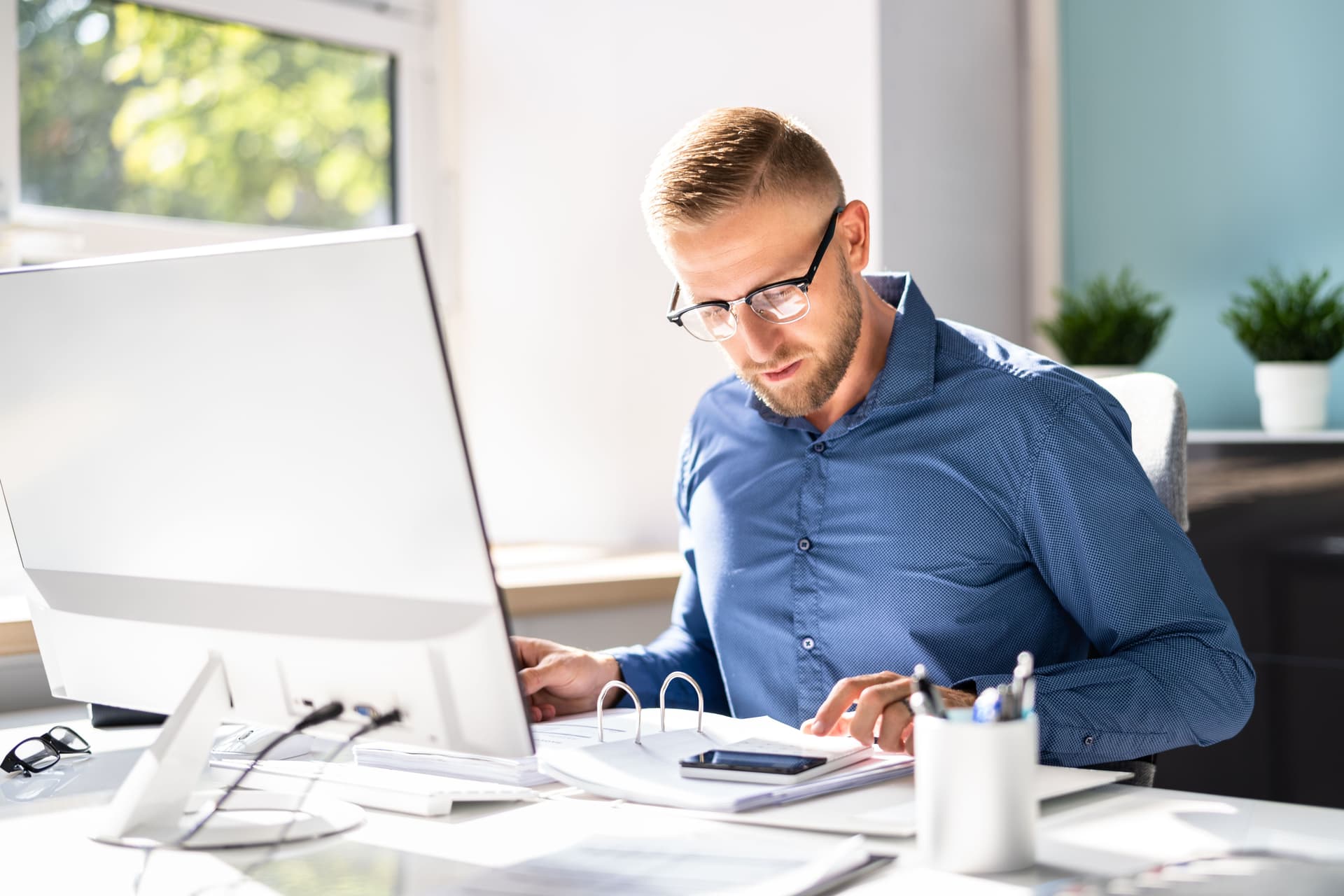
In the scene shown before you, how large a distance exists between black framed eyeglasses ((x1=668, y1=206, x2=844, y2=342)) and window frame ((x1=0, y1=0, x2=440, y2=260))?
1422 mm

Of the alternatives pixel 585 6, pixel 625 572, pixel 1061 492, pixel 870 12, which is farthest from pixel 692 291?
pixel 585 6

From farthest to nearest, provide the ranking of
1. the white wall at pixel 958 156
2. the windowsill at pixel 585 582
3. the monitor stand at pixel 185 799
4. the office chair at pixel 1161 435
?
the white wall at pixel 958 156 < the windowsill at pixel 585 582 < the office chair at pixel 1161 435 < the monitor stand at pixel 185 799

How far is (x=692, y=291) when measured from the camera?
1.37m

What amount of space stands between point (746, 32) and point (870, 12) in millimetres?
248

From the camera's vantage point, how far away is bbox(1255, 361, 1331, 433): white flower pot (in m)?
2.26

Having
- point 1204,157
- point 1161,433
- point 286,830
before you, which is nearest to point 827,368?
point 1161,433

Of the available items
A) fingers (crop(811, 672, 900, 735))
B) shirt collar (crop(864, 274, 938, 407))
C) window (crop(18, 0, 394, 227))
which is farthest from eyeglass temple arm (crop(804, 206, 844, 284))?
window (crop(18, 0, 394, 227))

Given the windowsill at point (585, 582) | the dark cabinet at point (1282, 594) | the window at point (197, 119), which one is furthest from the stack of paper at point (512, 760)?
the window at point (197, 119)

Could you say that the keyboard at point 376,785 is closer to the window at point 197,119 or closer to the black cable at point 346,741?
the black cable at point 346,741

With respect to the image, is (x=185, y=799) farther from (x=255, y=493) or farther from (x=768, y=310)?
(x=768, y=310)

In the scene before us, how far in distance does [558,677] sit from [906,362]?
0.50 metres

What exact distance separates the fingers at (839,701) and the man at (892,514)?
0.12 m

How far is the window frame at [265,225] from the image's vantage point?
7.34 feet

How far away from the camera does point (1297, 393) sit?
2.27 metres
